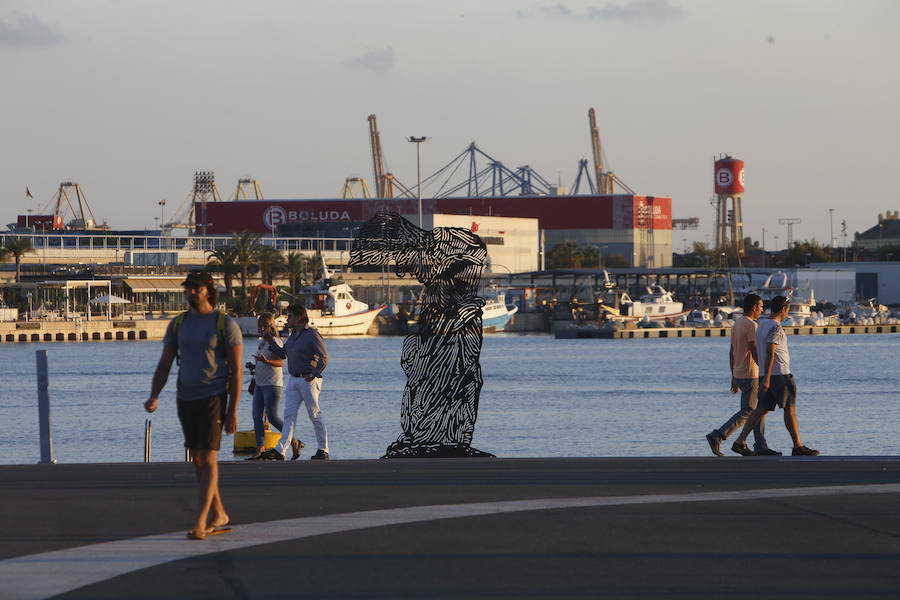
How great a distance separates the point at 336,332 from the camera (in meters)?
104

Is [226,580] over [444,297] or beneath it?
beneath

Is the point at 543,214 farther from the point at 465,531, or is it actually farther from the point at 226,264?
the point at 465,531

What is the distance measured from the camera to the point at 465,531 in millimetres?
9383

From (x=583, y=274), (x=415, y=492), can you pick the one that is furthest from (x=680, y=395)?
(x=583, y=274)

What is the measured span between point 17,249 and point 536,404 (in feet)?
229

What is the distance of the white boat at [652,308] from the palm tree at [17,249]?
165 feet

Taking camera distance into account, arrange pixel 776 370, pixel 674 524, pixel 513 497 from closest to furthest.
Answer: pixel 674 524
pixel 513 497
pixel 776 370

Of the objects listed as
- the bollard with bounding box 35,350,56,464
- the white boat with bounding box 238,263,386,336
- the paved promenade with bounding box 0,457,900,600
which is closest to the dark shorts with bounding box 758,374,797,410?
the paved promenade with bounding box 0,457,900,600

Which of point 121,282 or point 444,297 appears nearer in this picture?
point 444,297

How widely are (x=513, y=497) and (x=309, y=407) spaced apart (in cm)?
501

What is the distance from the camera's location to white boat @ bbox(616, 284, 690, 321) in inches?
4579

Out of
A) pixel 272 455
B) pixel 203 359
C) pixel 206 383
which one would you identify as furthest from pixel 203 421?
pixel 272 455

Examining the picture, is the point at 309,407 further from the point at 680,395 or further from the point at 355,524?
the point at 680,395

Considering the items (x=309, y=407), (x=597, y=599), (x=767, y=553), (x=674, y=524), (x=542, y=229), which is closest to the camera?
(x=597, y=599)
